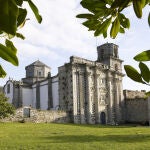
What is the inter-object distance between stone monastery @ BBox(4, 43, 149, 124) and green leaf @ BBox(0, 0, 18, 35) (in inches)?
1739

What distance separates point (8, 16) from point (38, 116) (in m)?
41.5

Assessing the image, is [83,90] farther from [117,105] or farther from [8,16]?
[8,16]

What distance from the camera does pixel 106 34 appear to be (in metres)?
1.38

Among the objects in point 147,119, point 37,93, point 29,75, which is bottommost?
point 147,119

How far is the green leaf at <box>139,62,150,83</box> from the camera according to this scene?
3.24 ft

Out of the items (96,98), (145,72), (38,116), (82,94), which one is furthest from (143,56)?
(96,98)

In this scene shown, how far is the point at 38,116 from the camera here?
1639 inches

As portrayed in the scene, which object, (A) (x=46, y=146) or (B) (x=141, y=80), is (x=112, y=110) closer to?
(A) (x=46, y=146)

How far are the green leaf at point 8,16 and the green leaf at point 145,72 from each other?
1.33ft

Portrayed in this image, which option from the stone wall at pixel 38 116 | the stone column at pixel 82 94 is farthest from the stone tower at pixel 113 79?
the stone wall at pixel 38 116

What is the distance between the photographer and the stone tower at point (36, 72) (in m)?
60.7

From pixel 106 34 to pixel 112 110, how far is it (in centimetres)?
5099

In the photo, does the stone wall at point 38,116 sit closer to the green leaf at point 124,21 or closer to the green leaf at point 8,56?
the green leaf at point 124,21

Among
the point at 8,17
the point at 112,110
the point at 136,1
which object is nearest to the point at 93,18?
the point at 136,1
